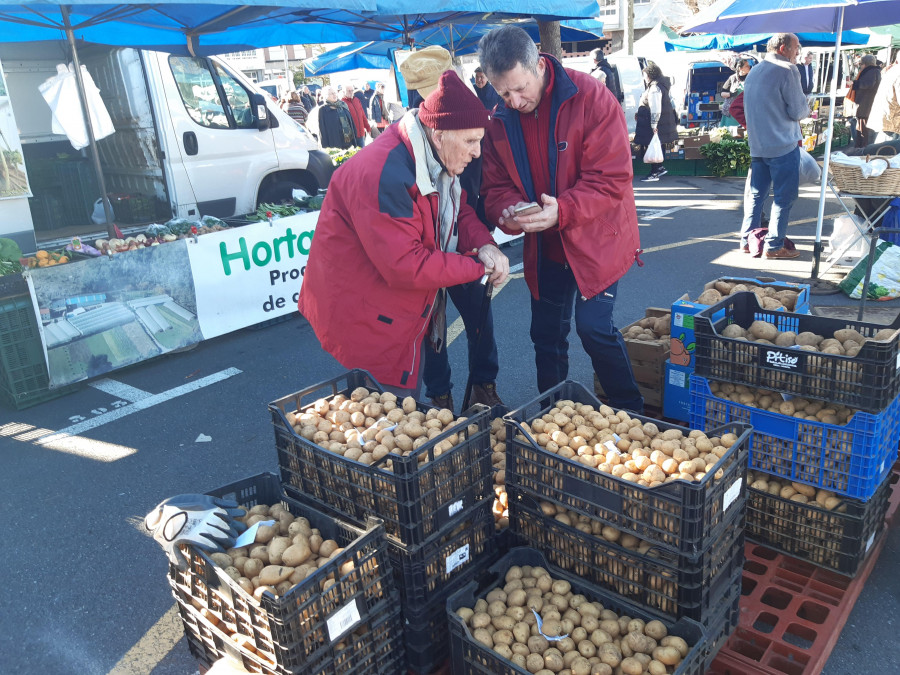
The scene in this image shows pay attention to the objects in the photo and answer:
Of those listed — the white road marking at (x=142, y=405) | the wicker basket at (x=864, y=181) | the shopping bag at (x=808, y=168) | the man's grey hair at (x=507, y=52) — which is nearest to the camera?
the man's grey hair at (x=507, y=52)

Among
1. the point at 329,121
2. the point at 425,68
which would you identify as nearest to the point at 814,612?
the point at 425,68

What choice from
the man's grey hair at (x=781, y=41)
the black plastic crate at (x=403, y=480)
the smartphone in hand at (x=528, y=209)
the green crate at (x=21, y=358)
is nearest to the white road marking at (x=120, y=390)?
the green crate at (x=21, y=358)

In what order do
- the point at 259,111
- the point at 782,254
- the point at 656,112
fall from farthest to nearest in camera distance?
1. the point at 656,112
2. the point at 259,111
3. the point at 782,254

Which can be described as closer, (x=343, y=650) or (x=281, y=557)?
(x=343, y=650)

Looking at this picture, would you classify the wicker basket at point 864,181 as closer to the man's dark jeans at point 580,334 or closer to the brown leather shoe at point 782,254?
the brown leather shoe at point 782,254

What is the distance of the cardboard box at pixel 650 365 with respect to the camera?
4230 millimetres

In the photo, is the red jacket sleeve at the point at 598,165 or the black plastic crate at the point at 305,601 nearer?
the black plastic crate at the point at 305,601

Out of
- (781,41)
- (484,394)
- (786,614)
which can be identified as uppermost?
(781,41)

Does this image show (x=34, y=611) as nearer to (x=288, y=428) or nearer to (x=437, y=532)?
(x=288, y=428)

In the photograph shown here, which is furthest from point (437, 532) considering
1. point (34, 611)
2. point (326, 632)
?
point (34, 611)

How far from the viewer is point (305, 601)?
2037mm

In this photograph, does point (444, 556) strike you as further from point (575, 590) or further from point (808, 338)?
point (808, 338)

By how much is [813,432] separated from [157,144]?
23.8 ft

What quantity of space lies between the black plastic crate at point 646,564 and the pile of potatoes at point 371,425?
0.43 metres
